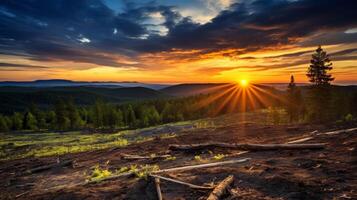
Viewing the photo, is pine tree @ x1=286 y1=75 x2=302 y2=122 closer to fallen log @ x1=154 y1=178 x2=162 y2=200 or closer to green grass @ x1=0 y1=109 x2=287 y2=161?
green grass @ x1=0 y1=109 x2=287 y2=161

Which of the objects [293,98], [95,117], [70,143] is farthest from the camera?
[95,117]

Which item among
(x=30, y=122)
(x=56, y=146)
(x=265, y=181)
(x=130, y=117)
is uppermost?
(x=265, y=181)

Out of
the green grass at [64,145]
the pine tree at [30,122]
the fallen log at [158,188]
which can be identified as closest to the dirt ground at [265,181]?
the fallen log at [158,188]

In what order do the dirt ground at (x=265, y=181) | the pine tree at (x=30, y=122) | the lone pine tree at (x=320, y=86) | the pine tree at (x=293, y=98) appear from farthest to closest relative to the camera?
1. the pine tree at (x=30, y=122)
2. the pine tree at (x=293, y=98)
3. the lone pine tree at (x=320, y=86)
4. the dirt ground at (x=265, y=181)

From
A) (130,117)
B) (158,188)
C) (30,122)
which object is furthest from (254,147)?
(30,122)

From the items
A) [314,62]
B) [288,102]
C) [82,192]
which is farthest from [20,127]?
[82,192]

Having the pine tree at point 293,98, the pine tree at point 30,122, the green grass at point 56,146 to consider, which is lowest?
the pine tree at point 30,122

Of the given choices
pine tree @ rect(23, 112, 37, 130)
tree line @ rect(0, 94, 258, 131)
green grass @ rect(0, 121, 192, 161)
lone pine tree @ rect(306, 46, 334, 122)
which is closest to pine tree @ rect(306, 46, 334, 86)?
lone pine tree @ rect(306, 46, 334, 122)

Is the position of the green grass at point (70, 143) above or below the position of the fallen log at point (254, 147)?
below

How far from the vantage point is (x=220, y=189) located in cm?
704

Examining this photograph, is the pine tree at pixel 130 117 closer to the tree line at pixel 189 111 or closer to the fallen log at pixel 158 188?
the tree line at pixel 189 111

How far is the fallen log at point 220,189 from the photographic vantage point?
6.60 m

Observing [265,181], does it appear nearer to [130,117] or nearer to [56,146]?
[56,146]

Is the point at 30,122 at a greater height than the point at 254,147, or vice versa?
the point at 254,147
